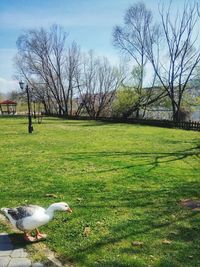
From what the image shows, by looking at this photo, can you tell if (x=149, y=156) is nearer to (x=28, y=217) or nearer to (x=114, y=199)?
(x=114, y=199)

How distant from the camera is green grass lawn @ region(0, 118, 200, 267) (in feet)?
15.2

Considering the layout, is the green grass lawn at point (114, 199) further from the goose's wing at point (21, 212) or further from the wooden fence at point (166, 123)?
the wooden fence at point (166, 123)

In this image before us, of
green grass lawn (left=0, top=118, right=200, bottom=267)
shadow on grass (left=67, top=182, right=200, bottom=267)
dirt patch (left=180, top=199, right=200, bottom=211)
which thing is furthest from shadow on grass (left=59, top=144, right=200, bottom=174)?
shadow on grass (left=67, top=182, right=200, bottom=267)

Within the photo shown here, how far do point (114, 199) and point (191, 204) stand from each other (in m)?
1.42

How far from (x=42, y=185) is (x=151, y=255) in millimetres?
4146

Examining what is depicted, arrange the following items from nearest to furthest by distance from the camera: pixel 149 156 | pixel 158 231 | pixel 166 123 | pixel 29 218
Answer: pixel 29 218
pixel 158 231
pixel 149 156
pixel 166 123

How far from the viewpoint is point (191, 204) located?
21.9 ft

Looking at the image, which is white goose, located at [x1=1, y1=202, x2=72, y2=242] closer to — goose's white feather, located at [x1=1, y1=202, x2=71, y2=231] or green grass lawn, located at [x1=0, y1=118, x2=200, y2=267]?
goose's white feather, located at [x1=1, y1=202, x2=71, y2=231]

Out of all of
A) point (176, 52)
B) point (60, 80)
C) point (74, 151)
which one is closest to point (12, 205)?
point (74, 151)

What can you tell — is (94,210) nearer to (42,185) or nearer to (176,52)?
(42,185)

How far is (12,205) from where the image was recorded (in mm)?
6641

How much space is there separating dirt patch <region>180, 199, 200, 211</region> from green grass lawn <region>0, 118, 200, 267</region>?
15 cm

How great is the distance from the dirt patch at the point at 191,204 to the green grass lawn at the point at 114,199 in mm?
145

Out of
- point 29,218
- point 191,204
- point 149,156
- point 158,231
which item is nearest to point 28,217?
point 29,218
